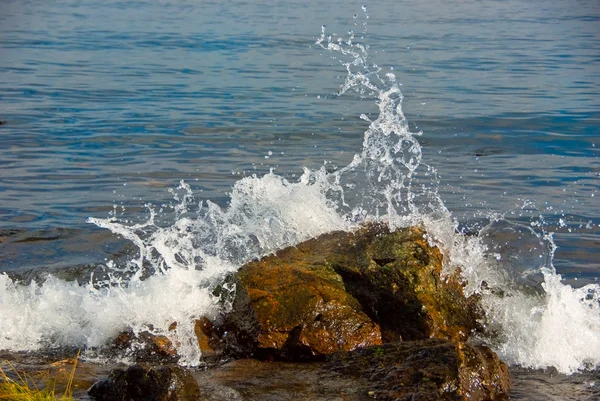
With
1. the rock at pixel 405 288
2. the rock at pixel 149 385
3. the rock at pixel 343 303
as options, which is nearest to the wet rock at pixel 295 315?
the rock at pixel 343 303

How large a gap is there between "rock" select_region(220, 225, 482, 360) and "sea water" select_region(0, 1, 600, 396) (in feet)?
1.07

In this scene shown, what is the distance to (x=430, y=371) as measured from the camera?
15.0ft

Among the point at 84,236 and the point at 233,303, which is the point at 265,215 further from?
the point at 84,236


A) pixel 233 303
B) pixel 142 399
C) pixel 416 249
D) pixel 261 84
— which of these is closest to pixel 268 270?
pixel 233 303

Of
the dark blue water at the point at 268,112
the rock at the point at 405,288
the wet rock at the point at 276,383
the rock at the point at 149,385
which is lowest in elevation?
the wet rock at the point at 276,383

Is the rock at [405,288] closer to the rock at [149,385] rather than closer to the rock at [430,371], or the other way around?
the rock at [430,371]

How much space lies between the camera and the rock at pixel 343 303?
212 inches

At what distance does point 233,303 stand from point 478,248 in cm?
214

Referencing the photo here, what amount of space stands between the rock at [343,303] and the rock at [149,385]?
0.93 metres

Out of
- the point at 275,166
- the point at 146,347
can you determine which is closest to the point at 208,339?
the point at 146,347

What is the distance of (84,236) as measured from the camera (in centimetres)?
840

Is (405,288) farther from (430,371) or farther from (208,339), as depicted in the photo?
(208,339)

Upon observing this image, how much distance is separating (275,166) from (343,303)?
605 centimetres

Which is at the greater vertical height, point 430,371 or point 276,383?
point 430,371
